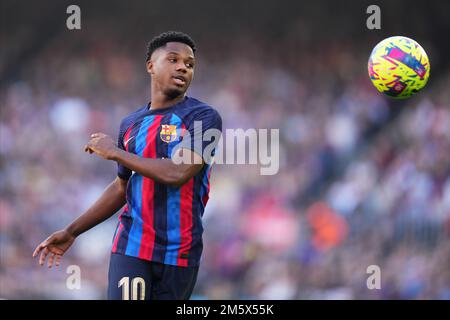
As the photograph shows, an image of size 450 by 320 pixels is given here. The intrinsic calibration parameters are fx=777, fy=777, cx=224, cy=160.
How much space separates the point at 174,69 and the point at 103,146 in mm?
691

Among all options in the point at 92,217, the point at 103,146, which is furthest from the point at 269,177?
the point at 103,146

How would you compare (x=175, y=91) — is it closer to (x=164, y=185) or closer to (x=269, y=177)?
(x=164, y=185)

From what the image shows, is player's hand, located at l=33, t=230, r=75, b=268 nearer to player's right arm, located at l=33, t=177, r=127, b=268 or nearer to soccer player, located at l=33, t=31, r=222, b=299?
player's right arm, located at l=33, t=177, r=127, b=268

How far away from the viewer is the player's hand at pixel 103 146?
15.6 feet

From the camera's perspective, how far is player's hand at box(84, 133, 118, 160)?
4.75 meters

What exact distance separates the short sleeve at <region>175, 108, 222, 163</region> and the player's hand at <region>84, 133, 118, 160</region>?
41 centimetres

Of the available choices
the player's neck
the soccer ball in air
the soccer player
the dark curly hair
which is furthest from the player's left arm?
the soccer ball in air

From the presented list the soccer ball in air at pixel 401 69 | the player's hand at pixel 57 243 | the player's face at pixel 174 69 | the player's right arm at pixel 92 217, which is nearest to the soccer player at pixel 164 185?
the player's face at pixel 174 69

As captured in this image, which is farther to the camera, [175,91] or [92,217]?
[92,217]

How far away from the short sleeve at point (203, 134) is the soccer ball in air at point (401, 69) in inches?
79.8

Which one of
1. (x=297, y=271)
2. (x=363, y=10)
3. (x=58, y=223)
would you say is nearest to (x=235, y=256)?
(x=297, y=271)

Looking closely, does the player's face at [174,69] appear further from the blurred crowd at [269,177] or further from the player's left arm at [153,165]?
→ the blurred crowd at [269,177]

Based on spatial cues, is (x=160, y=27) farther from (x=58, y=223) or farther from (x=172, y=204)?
(x=172, y=204)

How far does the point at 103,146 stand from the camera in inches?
189
